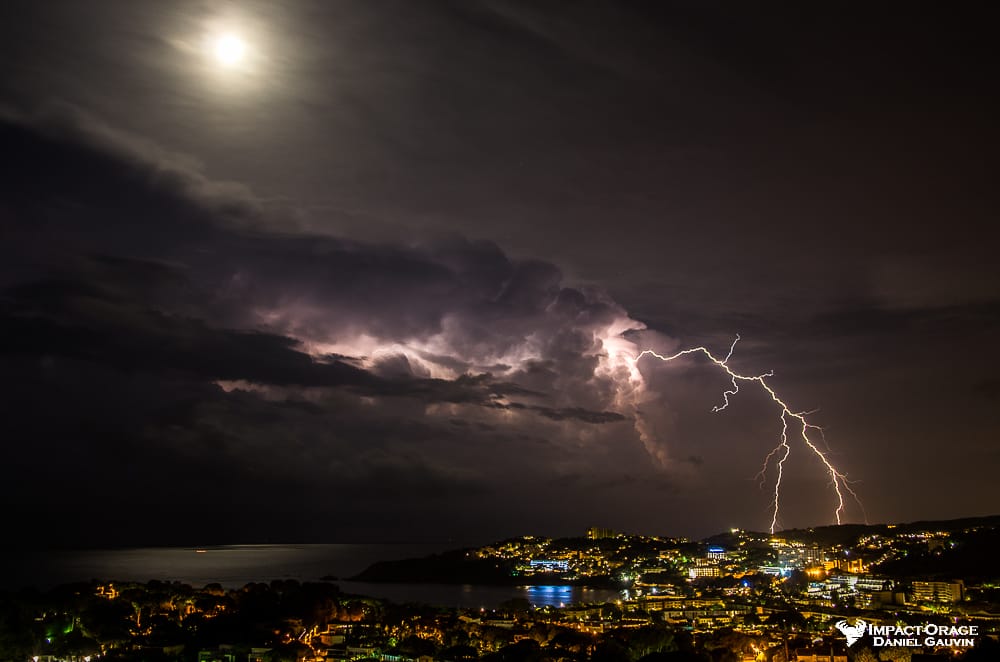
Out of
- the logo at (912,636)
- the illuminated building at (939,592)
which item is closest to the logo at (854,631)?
the logo at (912,636)

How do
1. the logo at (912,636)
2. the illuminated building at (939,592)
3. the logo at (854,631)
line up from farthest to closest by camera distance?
the illuminated building at (939,592), the logo at (854,631), the logo at (912,636)

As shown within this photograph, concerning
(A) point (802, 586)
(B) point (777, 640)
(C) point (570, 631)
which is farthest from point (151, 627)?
(A) point (802, 586)

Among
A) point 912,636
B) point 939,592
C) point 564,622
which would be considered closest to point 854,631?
point 912,636

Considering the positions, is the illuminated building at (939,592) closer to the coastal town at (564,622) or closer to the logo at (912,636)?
the coastal town at (564,622)

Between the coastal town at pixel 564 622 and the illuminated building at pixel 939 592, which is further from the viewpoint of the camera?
the illuminated building at pixel 939 592

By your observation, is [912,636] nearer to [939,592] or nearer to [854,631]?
[854,631]

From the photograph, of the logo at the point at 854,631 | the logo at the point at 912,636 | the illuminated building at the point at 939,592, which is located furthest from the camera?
the illuminated building at the point at 939,592

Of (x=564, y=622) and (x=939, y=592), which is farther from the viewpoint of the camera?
(x=939, y=592)

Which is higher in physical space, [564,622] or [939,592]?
[939,592]
